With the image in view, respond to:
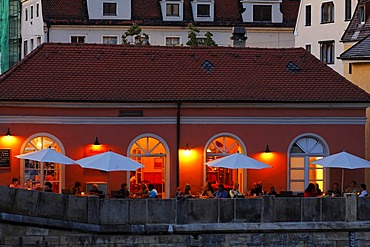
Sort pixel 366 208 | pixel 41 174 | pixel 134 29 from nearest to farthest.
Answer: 1. pixel 366 208
2. pixel 41 174
3. pixel 134 29

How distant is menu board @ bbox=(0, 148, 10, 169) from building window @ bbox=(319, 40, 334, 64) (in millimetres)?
40307

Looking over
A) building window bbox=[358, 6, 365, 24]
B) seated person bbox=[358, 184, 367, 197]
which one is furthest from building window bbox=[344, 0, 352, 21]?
seated person bbox=[358, 184, 367, 197]

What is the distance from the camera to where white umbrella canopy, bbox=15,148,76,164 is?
40594mm

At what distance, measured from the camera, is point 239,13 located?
302ft

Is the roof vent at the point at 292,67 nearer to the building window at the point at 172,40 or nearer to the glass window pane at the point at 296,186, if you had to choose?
the glass window pane at the point at 296,186

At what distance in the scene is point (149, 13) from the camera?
9088 cm

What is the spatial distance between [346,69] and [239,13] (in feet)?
112

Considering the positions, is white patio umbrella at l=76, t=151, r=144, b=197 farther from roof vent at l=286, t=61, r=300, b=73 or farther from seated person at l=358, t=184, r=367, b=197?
roof vent at l=286, t=61, r=300, b=73

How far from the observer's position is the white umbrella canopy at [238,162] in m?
41.3

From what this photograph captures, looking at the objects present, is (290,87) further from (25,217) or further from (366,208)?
(25,217)

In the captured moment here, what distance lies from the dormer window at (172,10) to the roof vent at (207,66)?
145 feet

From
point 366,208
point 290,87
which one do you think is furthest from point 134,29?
point 366,208

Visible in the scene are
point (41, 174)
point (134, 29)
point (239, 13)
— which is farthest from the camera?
point (239, 13)

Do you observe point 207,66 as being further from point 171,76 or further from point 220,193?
point 220,193
